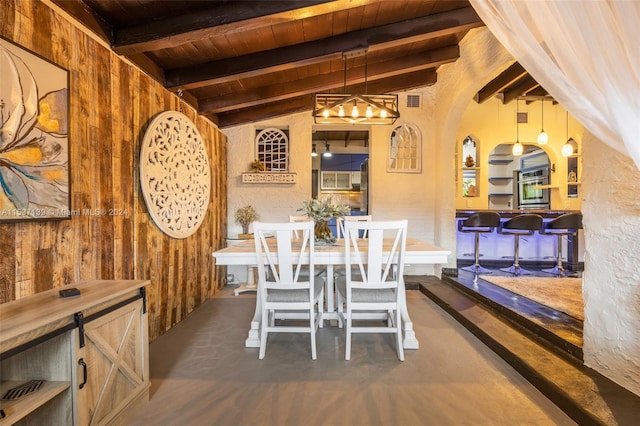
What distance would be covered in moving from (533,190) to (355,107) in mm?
7045

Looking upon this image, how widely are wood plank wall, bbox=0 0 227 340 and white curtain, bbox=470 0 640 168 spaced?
2340 mm

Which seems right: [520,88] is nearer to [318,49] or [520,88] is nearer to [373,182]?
[373,182]

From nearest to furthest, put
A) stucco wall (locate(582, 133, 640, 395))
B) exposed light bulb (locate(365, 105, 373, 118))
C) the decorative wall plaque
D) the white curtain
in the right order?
the white curtain < stucco wall (locate(582, 133, 640, 395)) < exposed light bulb (locate(365, 105, 373, 118)) < the decorative wall plaque

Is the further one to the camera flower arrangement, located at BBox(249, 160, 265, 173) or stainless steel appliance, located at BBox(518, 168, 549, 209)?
stainless steel appliance, located at BBox(518, 168, 549, 209)

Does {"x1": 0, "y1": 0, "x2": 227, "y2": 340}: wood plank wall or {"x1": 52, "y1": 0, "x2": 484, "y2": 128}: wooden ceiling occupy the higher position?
{"x1": 52, "y1": 0, "x2": 484, "y2": 128}: wooden ceiling

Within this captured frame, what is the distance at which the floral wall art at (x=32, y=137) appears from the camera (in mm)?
1337

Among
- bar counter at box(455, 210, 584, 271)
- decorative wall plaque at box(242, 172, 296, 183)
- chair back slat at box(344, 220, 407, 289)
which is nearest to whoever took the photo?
chair back slat at box(344, 220, 407, 289)

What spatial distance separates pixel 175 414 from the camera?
5.44ft

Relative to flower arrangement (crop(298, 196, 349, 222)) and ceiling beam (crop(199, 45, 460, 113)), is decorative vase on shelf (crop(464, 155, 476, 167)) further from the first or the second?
flower arrangement (crop(298, 196, 349, 222))

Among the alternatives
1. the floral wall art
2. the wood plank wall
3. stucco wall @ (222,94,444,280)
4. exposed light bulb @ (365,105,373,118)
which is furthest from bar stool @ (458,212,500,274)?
the floral wall art

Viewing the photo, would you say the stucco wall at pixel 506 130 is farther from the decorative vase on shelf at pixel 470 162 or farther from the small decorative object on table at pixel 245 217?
the small decorative object on table at pixel 245 217

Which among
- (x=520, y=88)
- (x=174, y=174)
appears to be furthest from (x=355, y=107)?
(x=520, y=88)

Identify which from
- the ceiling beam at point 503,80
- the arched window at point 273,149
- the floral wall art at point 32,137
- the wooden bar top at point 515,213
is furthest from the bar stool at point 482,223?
the floral wall art at point 32,137

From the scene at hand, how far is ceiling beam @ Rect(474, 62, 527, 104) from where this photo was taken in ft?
12.8
